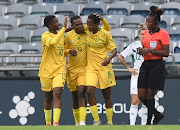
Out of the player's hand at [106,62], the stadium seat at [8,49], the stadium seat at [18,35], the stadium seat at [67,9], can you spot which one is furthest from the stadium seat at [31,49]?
the player's hand at [106,62]

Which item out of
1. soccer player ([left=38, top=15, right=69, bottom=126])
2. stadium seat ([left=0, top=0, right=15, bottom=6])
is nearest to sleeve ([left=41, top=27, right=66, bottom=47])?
soccer player ([left=38, top=15, right=69, bottom=126])

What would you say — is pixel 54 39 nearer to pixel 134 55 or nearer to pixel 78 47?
pixel 78 47

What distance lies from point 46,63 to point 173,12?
27.1 feet

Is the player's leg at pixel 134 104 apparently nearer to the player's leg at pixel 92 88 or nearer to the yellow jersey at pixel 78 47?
the player's leg at pixel 92 88

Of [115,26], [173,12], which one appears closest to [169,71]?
[115,26]

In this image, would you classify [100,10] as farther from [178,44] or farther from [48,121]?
[48,121]

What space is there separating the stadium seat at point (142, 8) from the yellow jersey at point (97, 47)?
23.3 feet

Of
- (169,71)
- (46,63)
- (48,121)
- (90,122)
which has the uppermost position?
(46,63)

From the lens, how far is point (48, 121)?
615 cm

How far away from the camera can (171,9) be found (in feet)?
42.1

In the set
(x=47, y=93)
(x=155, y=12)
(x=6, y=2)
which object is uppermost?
(x=155, y=12)

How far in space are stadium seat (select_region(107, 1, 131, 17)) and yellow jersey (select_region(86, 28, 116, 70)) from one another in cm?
712

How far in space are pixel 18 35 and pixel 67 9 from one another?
239cm

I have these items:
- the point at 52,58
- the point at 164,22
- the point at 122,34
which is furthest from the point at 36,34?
the point at 52,58
